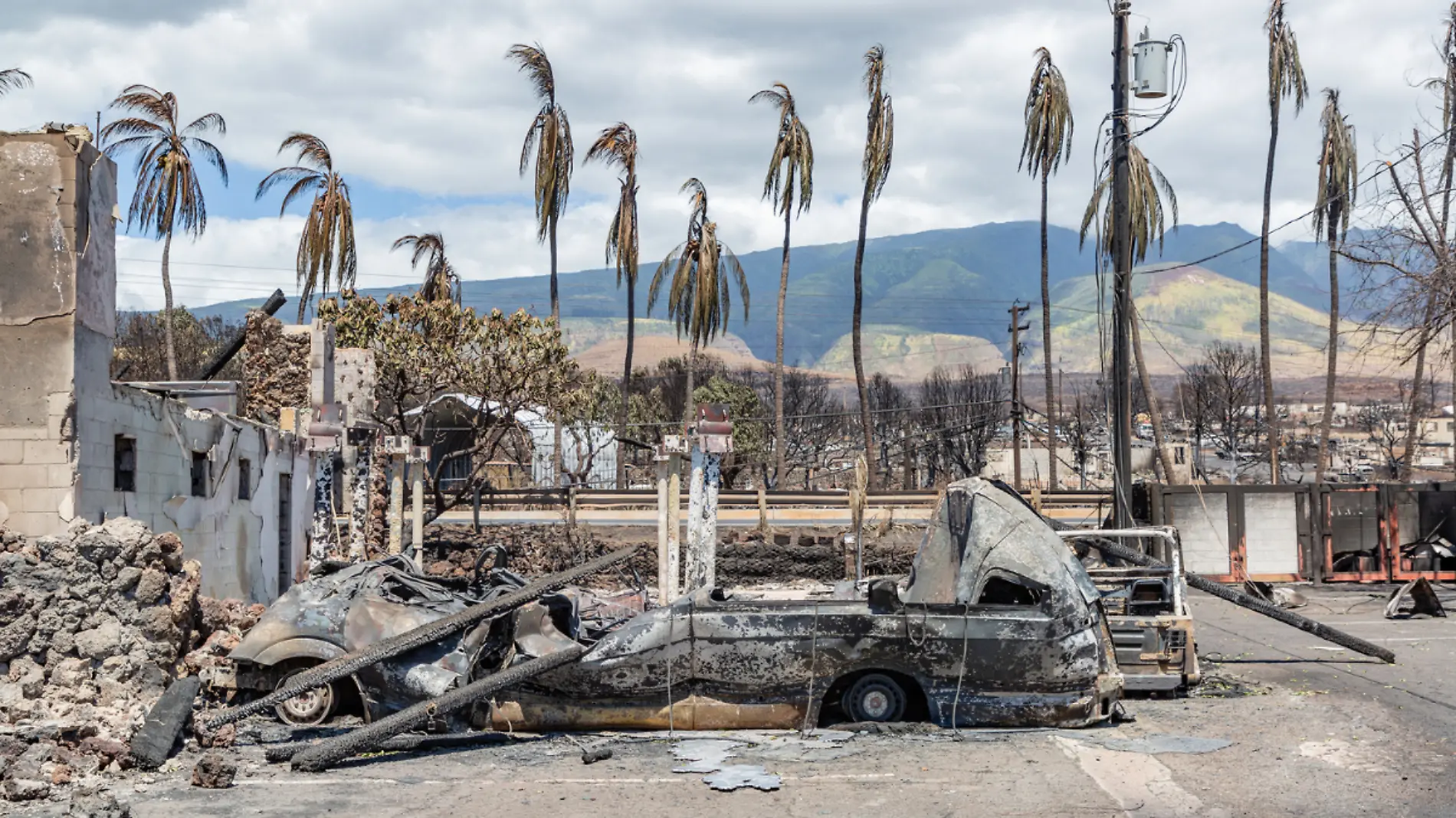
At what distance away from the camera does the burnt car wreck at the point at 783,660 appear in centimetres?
1045

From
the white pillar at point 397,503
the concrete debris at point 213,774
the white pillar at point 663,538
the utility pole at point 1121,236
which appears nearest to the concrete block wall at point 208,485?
the white pillar at point 397,503

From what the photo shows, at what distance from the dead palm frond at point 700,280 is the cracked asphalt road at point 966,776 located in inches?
1305

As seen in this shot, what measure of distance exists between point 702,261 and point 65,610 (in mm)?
34245

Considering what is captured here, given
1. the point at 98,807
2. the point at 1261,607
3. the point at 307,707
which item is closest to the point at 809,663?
the point at 307,707

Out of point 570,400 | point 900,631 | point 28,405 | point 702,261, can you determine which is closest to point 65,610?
point 28,405

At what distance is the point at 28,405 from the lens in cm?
1234

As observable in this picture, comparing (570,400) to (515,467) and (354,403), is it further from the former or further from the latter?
(515,467)

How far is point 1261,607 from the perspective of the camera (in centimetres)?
1320

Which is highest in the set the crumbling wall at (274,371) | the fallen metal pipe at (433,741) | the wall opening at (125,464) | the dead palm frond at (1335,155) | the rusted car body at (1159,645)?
the dead palm frond at (1335,155)

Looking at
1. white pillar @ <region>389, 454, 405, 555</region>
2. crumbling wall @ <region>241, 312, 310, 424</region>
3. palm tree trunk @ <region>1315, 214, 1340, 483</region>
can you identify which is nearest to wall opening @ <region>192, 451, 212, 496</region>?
white pillar @ <region>389, 454, 405, 555</region>

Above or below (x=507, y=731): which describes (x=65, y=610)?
above

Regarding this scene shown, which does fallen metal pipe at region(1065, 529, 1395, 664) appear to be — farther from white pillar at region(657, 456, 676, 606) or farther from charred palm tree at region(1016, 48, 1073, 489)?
charred palm tree at region(1016, 48, 1073, 489)

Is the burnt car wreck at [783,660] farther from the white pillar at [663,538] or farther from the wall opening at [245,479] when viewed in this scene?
the wall opening at [245,479]

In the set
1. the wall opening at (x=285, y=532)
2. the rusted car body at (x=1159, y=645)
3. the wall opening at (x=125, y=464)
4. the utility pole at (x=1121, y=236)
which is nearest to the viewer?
the rusted car body at (x=1159, y=645)
